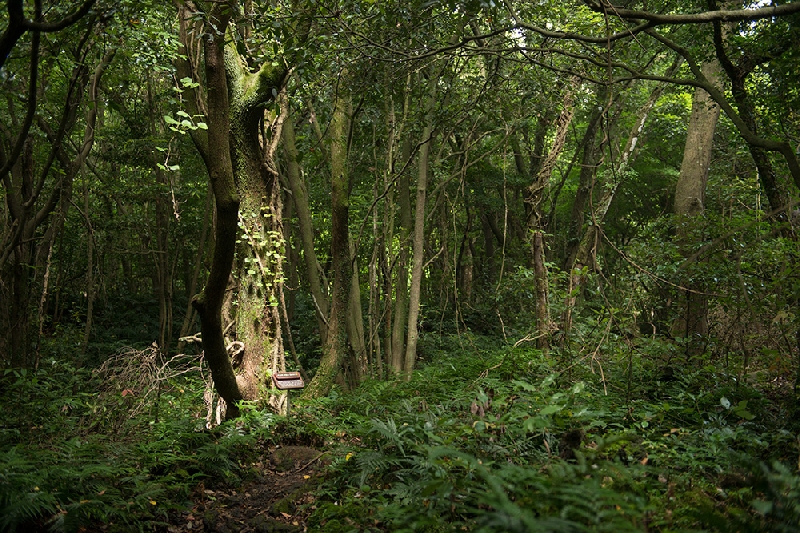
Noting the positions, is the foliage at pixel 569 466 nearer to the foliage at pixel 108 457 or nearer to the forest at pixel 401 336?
the forest at pixel 401 336

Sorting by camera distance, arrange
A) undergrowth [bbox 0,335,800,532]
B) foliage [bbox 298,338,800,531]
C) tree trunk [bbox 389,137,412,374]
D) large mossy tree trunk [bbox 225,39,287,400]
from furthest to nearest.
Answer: tree trunk [bbox 389,137,412,374] → large mossy tree trunk [bbox 225,39,287,400] → undergrowth [bbox 0,335,800,532] → foliage [bbox 298,338,800,531]

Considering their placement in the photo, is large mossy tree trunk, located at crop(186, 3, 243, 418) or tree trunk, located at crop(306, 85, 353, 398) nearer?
large mossy tree trunk, located at crop(186, 3, 243, 418)

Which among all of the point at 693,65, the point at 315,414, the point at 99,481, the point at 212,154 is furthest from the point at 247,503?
the point at 693,65

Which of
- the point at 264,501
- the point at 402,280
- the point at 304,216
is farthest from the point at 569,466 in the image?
the point at 402,280

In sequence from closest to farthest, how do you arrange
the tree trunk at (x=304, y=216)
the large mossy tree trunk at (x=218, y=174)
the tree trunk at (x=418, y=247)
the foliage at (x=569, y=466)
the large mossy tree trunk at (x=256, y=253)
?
the foliage at (x=569, y=466), the large mossy tree trunk at (x=218, y=174), the large mossy tree trunk at (x=256, y=253), the tree trunk at (x=304, y=216), the tree trunk at (x=418, y=247)

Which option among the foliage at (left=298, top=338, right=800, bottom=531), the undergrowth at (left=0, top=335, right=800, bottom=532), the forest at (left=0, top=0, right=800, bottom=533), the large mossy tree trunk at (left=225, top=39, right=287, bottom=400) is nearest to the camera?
the foliage at (left=298, top=338, right=800, bottom=531)

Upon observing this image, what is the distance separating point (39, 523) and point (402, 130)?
333 inches

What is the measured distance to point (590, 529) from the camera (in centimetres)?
241

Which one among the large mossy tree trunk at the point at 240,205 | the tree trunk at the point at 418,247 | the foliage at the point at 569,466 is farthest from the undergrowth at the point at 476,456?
the tree trunk at the point at 418,247

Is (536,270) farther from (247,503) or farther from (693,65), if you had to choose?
(247,503)

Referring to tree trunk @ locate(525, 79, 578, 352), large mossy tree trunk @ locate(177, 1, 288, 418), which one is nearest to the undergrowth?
tree trunk @ locate(525, 79, 578, 352)

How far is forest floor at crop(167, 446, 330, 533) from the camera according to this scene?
4551mm

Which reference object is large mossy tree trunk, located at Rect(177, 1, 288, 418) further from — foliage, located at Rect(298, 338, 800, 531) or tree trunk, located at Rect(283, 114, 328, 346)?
foliage, located at Rect(298, 338, 800, 531)

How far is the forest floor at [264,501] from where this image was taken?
4551 mm
